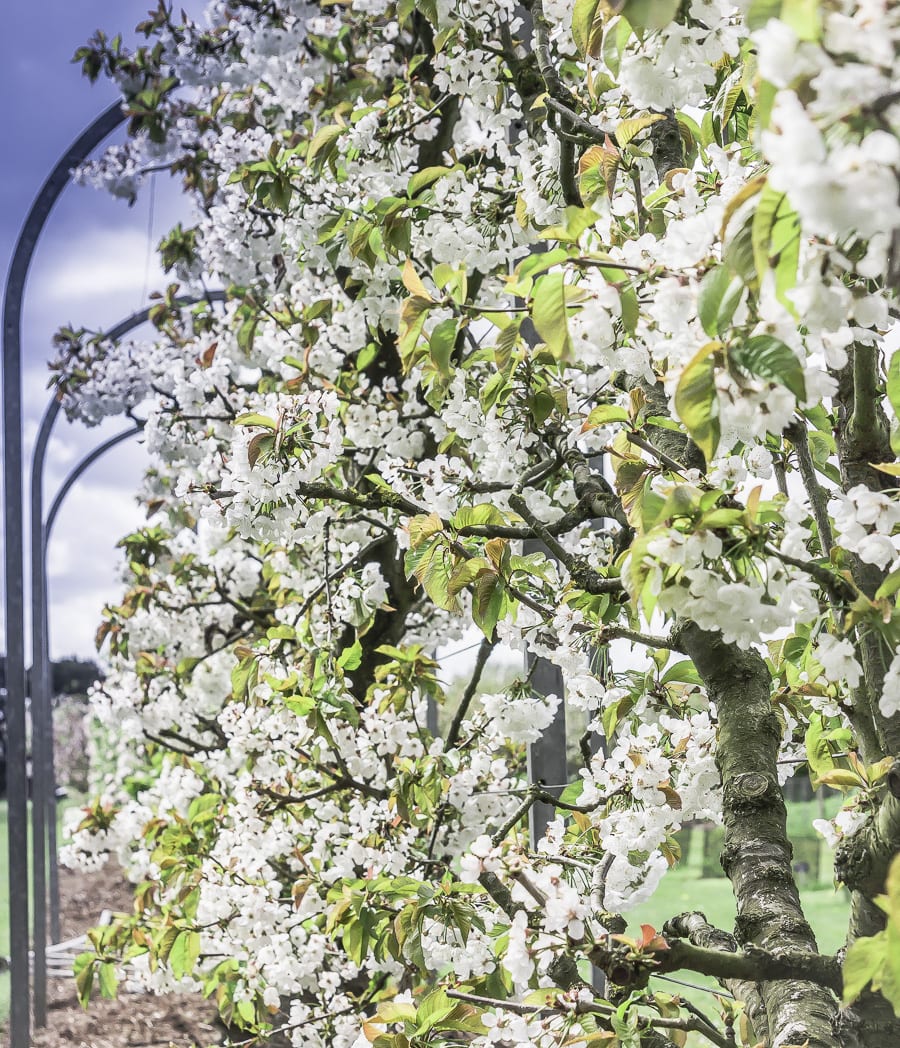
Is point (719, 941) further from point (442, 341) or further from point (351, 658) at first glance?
point (351, 658)

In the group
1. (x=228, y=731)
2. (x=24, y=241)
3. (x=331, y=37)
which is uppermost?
(x=331, y=37)

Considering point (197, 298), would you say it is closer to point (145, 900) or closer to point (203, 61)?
point (203, 61)

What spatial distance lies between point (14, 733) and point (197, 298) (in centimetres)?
230

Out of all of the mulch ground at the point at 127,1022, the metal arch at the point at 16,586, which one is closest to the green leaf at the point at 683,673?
the metal arch at the point at 16,586

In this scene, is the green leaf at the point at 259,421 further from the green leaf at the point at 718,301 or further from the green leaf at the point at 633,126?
the green leaf at the point at 718,301

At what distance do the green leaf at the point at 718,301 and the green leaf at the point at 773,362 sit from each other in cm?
3

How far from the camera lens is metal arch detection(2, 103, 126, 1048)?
3090mm

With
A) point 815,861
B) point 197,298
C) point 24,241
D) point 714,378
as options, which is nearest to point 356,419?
point 24,241

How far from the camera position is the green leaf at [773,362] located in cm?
65

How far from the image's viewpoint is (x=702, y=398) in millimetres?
707

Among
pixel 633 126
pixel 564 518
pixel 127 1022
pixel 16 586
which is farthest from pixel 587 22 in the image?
pixel 127 1022

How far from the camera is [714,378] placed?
70 centimetres

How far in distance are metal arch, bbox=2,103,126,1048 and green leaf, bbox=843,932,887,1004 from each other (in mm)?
2740

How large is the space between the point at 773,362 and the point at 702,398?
0.06 metres
